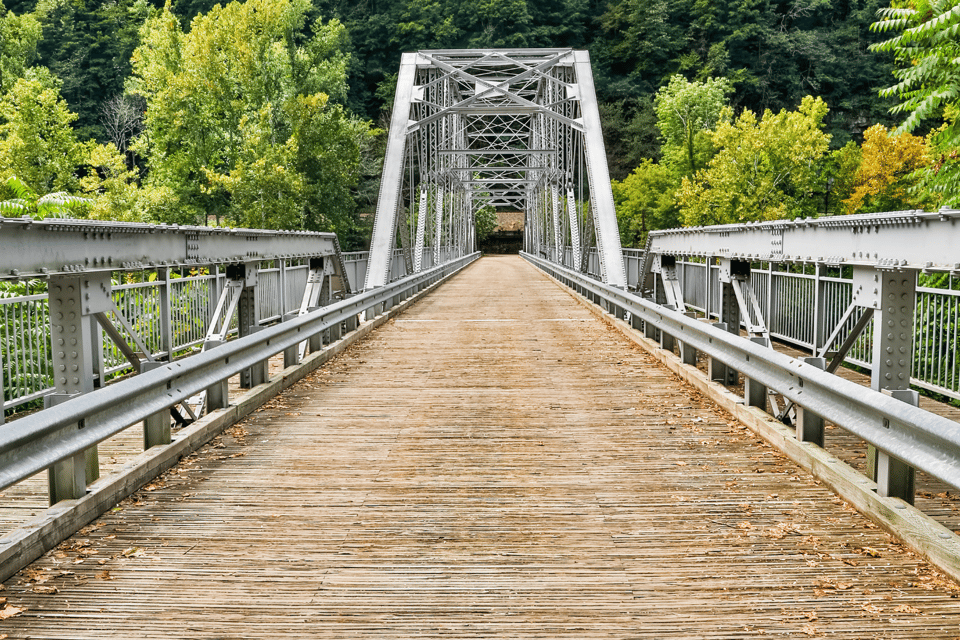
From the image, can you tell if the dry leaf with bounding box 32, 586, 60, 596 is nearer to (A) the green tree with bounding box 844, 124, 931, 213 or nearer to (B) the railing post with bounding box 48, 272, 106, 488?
(B) the railing post with bounding box 48, 272, 106, 488

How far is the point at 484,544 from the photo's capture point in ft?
13.7

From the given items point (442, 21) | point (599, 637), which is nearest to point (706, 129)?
point (442, 21)

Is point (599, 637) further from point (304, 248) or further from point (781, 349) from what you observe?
point (781, 349)

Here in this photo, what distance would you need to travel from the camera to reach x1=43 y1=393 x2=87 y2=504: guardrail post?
14.2 ft

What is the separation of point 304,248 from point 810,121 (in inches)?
1822

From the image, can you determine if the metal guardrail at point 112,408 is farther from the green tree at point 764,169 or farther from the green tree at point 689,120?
the green tree at point 689,120

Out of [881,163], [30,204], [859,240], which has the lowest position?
[859,240]

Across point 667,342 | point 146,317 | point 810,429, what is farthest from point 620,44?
point 810,429

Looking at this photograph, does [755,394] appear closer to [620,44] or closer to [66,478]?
[66,478]

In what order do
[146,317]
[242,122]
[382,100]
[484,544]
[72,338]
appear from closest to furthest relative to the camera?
[484,544] → [72,338] → [146,317] → [242,122] → [382,100]

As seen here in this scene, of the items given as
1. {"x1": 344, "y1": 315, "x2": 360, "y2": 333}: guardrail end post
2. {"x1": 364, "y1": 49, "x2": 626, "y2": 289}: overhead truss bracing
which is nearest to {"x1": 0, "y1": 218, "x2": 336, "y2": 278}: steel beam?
{"x1": 344, "y1": 315, "x2": 360, "y2": 333}: guardrail end post

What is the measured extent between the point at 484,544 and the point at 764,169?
4955cm

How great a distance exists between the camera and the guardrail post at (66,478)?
4.32m

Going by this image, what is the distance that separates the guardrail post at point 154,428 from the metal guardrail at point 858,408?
4.10 meters
